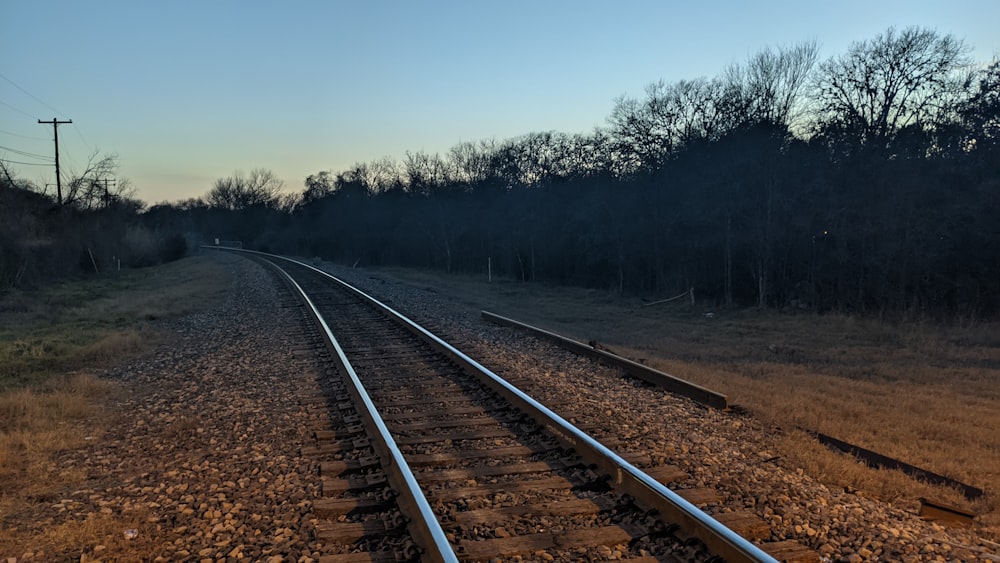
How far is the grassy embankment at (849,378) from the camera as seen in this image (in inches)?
220

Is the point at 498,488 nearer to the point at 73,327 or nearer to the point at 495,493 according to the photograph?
the point at 495,493

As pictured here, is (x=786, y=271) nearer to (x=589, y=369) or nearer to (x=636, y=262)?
(x=636, y=262)

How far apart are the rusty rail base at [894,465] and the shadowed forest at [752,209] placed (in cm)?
1319

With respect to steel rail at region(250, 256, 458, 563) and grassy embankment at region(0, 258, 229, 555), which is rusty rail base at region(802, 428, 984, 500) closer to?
steel rail at region(250, 256, 458, 563)

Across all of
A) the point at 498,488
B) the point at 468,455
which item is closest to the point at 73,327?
the point at 468,455

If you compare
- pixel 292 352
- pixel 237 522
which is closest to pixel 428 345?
pixel 292 352

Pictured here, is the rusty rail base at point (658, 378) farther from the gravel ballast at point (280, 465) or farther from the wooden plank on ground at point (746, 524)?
the wooden plank on ground at point (746, 524)

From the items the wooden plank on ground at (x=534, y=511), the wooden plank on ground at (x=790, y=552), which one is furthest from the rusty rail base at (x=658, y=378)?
the wooden plank on ground at (x=790, y=552)

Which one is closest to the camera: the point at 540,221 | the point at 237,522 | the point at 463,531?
the point at 463,531

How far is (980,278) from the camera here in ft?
59.8

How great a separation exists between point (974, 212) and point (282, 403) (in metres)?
20.6

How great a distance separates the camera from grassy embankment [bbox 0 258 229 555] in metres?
5.01

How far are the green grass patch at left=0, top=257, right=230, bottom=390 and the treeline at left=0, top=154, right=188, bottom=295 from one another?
2.33 meters

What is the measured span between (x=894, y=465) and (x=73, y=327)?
18173 mm
